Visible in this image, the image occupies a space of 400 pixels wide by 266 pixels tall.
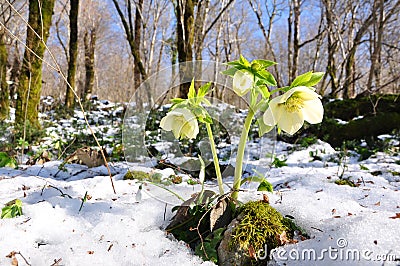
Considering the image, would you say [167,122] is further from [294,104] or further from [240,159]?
[294,104]

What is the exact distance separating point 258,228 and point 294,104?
1.33ft

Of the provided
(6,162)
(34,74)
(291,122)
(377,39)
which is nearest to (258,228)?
(291,122)

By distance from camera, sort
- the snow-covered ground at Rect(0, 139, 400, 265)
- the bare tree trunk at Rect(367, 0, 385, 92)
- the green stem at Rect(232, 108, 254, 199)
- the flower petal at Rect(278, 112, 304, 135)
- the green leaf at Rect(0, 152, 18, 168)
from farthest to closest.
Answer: the bare tree trunk at Rect(367, 0, 385, 92)
the green leaf at Rect(0, 152, 18, 168)
the green stem at Rect(232, 108, 254, 199)
the flower petal at Rect(278, 112, 304, 135)
the snow-covered ground at Rect(0, 139, 400, 265)

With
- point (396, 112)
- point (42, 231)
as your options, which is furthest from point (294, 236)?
point (396, 112)

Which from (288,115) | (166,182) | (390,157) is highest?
(288,115)

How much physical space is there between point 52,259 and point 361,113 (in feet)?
16.7

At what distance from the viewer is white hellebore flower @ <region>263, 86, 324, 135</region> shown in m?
0.92

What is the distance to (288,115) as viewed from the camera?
3.13 ft

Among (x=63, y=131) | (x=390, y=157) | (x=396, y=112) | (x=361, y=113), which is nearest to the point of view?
(x=390, y=157)

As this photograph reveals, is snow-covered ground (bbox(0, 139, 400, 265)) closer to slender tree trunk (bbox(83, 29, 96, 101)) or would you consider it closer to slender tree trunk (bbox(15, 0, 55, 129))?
slender tree trunk (bbox(15, 0, 55, 129))

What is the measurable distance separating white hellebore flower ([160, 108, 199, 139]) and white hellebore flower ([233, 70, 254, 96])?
0.18 meters

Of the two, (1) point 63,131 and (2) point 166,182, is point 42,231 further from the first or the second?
(1) point 63,131

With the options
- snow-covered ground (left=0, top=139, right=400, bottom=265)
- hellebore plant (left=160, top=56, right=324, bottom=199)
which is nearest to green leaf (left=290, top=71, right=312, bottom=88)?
hellebore plant (left=160, top=56, right=324, bottom=199)

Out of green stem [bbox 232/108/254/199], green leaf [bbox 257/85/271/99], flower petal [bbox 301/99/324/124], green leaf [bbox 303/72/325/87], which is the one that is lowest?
green stem [bbox 232/108/254/199]
